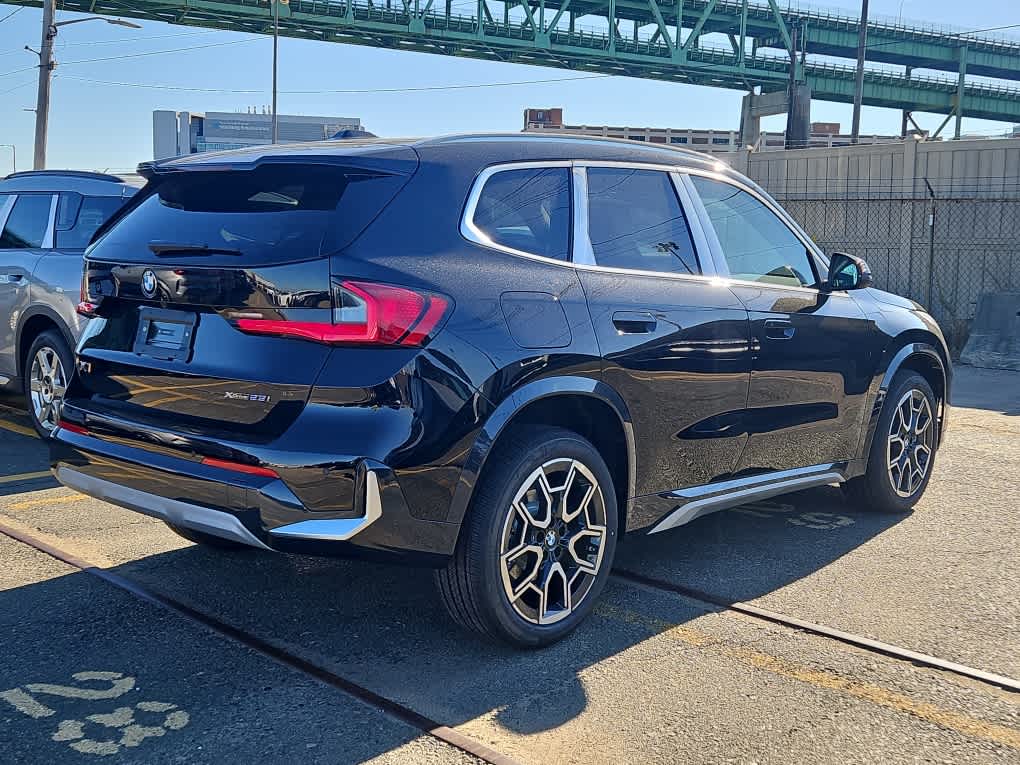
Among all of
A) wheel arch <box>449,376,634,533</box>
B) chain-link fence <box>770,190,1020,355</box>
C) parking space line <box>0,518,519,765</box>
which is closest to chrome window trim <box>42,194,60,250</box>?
parking space line <box>0,518,519,765</box>

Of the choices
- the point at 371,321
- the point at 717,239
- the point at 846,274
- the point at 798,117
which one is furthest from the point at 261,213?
the point at 798,117

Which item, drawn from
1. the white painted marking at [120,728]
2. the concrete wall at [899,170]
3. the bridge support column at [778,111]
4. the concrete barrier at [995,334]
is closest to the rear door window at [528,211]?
the white painted marking at [120,728]

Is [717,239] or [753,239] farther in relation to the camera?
[753,239]

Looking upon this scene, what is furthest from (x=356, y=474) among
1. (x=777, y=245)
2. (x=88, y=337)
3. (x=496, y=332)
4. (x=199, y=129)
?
(x=199, y=129)

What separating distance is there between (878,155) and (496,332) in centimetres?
1685

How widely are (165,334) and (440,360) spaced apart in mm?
1040

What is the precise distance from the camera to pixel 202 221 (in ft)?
12.8

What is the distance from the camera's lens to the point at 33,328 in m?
7.69

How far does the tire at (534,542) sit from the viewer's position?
371 centimetres

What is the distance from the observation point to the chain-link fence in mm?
15180

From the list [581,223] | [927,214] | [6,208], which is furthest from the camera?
[927,214]

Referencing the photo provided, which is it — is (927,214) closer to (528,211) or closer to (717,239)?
(717,239)

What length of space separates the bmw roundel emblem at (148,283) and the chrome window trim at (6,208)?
15.7 ft

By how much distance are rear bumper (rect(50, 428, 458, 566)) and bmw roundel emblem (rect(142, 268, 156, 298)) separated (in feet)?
1.85
